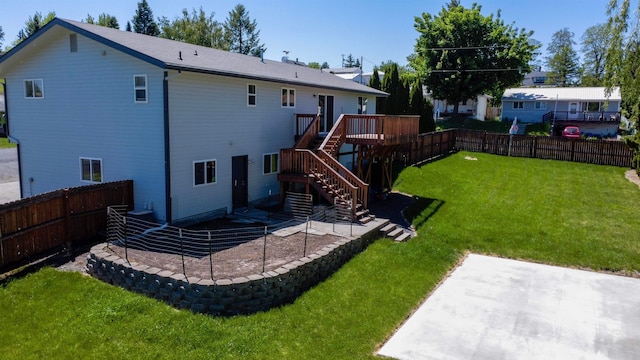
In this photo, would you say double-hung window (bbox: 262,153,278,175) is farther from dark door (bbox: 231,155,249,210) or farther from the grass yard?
the grass yard

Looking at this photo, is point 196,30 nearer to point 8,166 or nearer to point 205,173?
point 8,166

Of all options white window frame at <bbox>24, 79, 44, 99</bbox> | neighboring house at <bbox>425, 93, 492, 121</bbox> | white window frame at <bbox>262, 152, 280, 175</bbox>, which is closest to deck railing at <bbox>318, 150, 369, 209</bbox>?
white window frame at <bbox>262, 152, 280, 175</bbox>

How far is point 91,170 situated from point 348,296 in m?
10.3

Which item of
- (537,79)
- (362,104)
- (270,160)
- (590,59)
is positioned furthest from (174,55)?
(537,79)

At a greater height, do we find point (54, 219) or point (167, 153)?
point (167, 153)

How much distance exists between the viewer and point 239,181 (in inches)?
620

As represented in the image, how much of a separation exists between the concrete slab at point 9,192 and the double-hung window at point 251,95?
10.3 m

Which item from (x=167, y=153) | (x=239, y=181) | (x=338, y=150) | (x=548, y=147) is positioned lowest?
(x=239, y=181)

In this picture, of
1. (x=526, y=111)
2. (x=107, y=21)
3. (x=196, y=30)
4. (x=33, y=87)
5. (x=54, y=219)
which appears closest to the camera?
(x=54, y=219)

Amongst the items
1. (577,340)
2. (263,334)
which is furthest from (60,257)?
(577,340)

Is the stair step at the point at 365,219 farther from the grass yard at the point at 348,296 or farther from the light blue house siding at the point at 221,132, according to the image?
the light blue house siding at the point at 221,132

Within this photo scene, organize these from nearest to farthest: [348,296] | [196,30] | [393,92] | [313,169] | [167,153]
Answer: [348,296], [167,153], [313,169], [393,92], [196,30]

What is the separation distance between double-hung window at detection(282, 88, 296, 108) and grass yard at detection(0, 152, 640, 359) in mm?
6688

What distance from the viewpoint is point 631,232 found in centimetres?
1420
